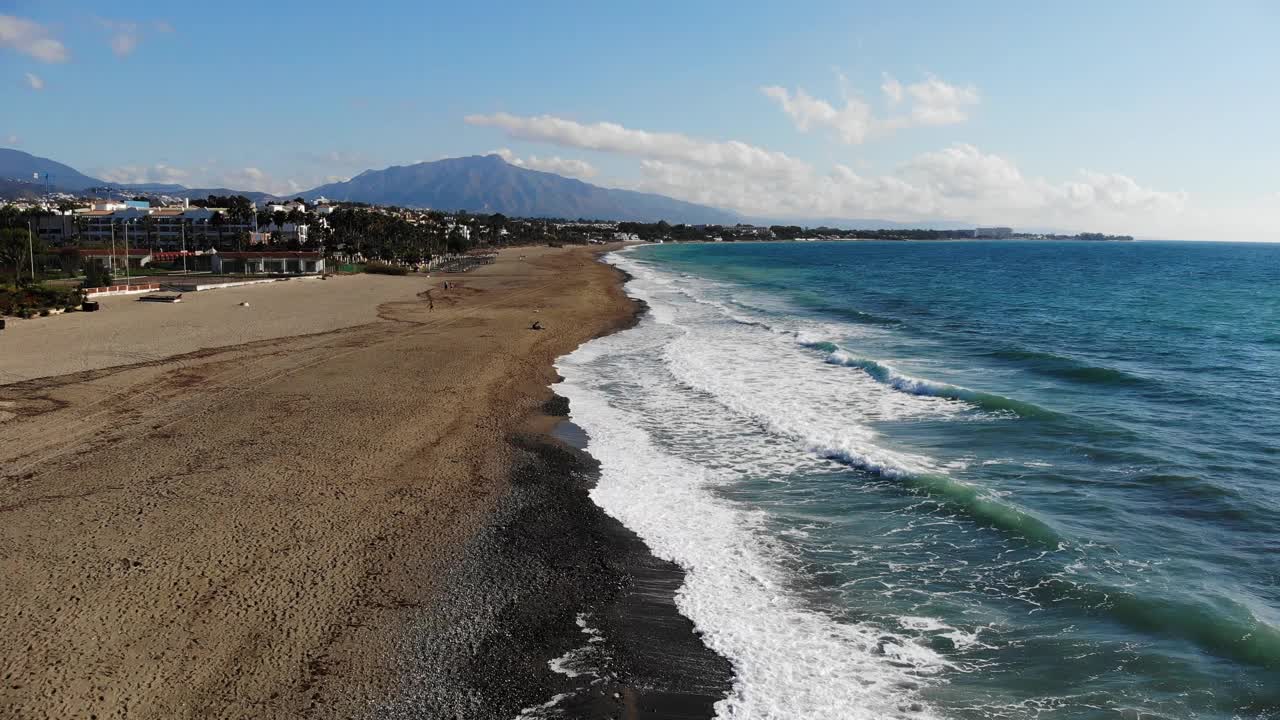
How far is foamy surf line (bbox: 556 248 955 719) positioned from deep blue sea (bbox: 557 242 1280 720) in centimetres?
3

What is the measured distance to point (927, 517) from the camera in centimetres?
1223

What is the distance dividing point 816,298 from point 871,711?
47.6m

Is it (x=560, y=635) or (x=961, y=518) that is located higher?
(x=961, y=518)

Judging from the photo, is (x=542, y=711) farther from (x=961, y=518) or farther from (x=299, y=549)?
(x=961, y=518)

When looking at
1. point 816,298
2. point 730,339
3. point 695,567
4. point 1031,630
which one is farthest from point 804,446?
point 816,298

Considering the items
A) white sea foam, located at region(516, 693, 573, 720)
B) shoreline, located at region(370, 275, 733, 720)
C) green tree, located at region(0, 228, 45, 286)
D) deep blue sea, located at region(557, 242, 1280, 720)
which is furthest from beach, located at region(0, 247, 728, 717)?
green tree, located at region(0, 228, 45, 286)

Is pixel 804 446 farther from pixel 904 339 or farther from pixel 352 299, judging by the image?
pixel 352 299

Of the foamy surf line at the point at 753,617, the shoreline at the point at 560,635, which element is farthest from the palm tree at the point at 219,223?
the shoreline at the point at 560,635

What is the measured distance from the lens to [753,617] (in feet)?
30.0

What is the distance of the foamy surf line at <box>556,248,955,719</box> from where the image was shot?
7598 mm

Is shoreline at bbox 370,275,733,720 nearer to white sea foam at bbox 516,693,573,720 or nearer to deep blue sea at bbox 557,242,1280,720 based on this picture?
white sea foam at bbox 516,693,573,720

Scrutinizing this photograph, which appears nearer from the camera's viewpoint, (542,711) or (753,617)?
(542,711)

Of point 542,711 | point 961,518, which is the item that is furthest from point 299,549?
point 961,518

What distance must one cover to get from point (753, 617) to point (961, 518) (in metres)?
4.86
